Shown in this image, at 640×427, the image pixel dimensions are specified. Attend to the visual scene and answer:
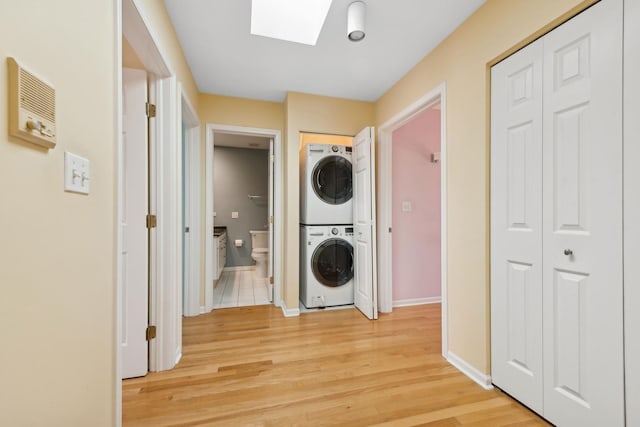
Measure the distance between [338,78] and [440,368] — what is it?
2570mm

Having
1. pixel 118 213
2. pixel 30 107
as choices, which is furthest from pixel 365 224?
pixel 30 107

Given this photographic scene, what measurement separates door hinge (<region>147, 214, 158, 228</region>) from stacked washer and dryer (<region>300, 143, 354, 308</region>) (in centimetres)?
159

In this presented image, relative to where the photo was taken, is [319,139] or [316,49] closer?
[316,49]

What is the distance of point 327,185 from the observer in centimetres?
314

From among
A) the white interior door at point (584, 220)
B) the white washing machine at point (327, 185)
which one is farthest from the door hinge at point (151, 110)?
the white interior door at point (584, 220)

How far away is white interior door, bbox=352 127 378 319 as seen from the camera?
9.05 feet

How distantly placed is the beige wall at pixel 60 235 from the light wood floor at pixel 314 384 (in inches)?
24.1

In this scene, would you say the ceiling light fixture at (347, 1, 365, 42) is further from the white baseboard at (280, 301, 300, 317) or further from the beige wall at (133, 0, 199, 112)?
the white baseboard at (280, 301, 300, 317)

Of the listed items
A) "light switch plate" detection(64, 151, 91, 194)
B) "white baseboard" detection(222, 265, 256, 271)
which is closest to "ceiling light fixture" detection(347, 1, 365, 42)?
"light switch plate" detection(64, 151, 91, 194)

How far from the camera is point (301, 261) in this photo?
128 inches

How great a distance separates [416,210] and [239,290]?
2641 mm

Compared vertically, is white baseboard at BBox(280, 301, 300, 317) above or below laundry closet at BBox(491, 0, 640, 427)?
below

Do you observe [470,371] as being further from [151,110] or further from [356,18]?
[151,110]

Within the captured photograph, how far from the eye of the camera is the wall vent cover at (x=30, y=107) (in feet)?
1.97
